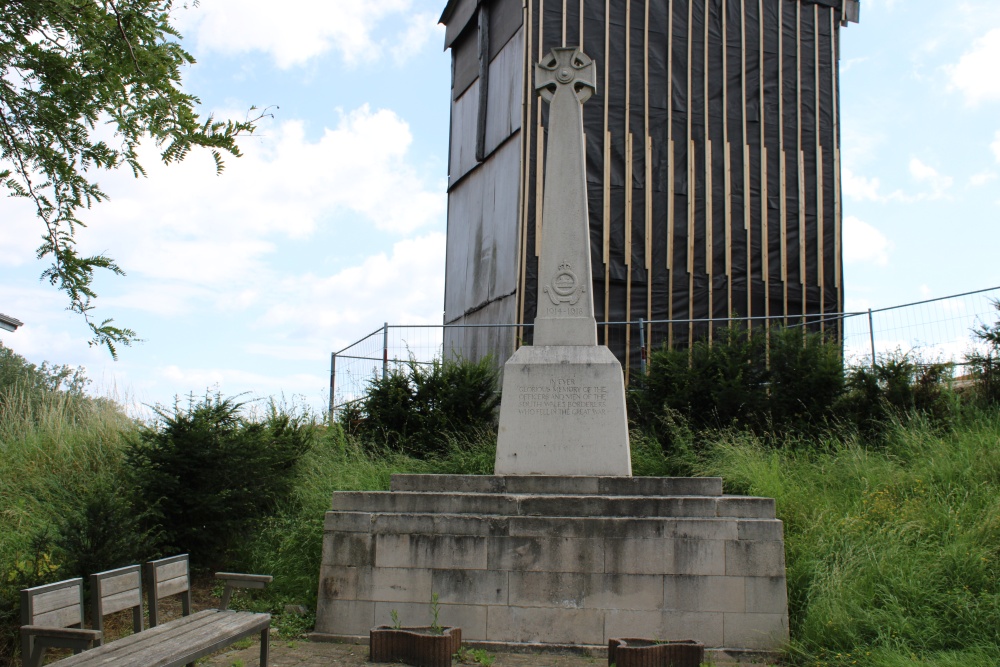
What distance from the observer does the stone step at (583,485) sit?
756cm

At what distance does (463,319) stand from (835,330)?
7240 mm

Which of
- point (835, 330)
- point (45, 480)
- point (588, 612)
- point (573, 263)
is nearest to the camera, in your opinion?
point (588, 612)

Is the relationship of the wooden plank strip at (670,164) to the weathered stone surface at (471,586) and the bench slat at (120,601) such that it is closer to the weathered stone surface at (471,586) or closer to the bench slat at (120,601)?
the weathered stone surface at (471,586)

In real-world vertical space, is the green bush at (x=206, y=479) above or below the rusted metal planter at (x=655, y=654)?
above

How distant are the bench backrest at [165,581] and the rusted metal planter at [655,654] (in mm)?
2842

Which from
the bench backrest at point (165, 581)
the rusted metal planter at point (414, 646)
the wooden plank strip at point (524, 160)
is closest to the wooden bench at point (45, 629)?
the bench backrest at point (165, 581)

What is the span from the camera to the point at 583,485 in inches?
300

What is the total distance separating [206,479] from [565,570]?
12.6 ft

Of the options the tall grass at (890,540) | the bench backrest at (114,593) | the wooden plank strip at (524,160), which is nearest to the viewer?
the bench backrest at (114,593)

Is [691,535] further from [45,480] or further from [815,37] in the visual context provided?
[815,37]

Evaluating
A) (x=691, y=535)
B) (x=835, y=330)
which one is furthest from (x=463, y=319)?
(x=691, y=535)

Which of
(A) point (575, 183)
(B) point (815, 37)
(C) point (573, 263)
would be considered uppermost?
(B) point (815, 37)

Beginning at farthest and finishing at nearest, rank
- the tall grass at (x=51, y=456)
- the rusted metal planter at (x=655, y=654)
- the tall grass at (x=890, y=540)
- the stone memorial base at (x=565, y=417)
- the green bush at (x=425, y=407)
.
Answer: the green bush at (x=425, y=407) → the tall grass at (x=51, y=456) → the stone memorial base at (x=565, y=417) → the tall grass at (x=890, y=540) → the rusted metal planter at (x=655, y=654)

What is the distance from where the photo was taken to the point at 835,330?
15742mm
